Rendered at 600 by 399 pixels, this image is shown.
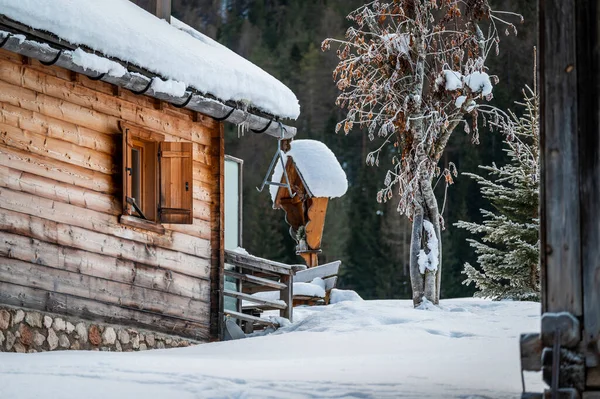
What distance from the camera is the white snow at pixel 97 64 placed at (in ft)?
35.0

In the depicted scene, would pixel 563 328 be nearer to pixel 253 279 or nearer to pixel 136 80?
pixel 136 80

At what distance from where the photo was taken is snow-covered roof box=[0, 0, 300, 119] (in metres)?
10.4

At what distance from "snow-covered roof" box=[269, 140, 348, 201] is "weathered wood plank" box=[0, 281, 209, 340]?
9937 mm

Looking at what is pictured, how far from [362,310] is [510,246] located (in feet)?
19.0

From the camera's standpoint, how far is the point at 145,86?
11.7m

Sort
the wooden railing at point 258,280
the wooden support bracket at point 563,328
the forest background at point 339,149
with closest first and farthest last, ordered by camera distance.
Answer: the wooden support bracket at point 563,328 → the wooden railing at point 258,280 → the forest background at point 339,149

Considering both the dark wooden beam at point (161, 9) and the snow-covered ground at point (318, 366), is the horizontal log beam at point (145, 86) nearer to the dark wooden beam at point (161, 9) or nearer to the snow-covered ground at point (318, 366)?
the dark wooden beam at point (161, 9)

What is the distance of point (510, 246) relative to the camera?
19.6 metres

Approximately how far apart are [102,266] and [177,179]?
165 cm

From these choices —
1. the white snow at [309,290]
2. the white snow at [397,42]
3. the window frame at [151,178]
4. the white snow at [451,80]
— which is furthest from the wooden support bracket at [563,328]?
the white snow at [309,290]

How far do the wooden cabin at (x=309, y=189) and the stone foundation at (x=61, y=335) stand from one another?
35.6ft

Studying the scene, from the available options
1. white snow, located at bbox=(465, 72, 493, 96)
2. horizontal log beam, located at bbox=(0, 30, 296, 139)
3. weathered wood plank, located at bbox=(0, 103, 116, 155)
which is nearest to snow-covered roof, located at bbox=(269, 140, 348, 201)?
white snow, located at bbox=(465, 72, 493, 96)

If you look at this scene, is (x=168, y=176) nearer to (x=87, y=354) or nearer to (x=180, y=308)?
(x=180, y=308)

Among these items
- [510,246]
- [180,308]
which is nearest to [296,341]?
[180,308]
